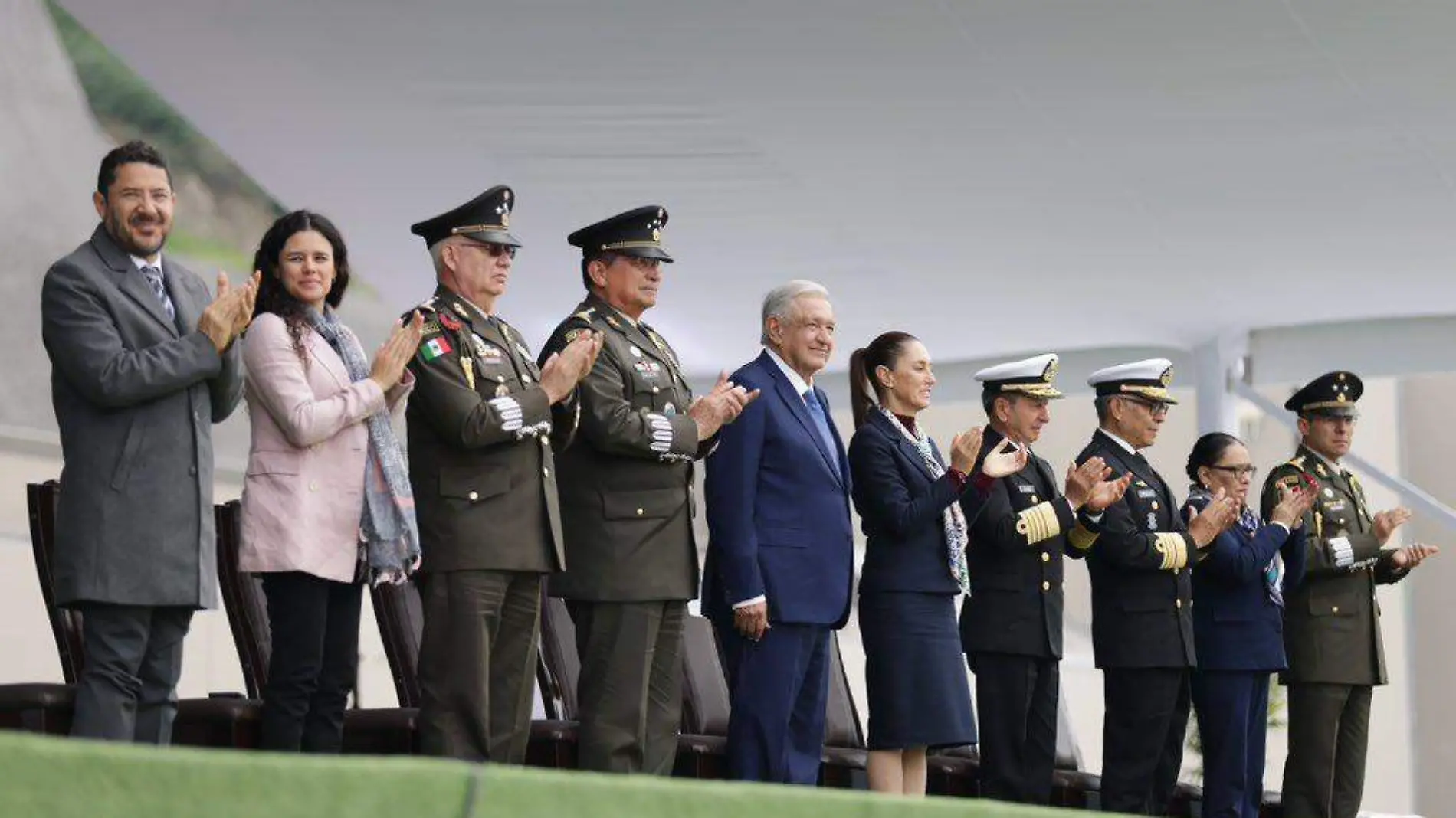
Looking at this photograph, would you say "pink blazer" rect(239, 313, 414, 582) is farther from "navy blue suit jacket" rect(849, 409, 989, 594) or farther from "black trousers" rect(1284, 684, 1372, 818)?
"black trousers" rect(1284, 684, 1372, 818)

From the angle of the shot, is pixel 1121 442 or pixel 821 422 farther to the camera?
pixel 1121 442

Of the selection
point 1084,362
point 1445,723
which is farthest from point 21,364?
point 1445,723

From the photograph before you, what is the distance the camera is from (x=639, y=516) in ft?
15.6

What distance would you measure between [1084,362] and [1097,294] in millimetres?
649

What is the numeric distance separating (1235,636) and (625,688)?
2338 mm

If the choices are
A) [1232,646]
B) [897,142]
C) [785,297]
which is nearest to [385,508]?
[785,297]

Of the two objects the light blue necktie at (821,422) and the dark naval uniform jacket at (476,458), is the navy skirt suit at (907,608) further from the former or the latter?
the dark naval uniform jacket at (476,458)

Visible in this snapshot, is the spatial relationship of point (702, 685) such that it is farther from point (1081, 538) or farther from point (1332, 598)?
point (1332, 598)

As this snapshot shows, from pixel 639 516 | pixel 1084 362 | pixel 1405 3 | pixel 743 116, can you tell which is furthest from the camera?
pixel 1084 362

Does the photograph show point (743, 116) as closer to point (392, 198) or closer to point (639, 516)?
point (392, 198)

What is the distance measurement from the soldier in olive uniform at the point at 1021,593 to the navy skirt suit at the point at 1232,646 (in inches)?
26.5

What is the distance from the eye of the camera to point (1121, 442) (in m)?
6.22

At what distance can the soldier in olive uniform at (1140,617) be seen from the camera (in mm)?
5941

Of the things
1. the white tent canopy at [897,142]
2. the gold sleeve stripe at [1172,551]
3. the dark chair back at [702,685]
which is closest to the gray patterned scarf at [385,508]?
the dark chair back at [702,685]
